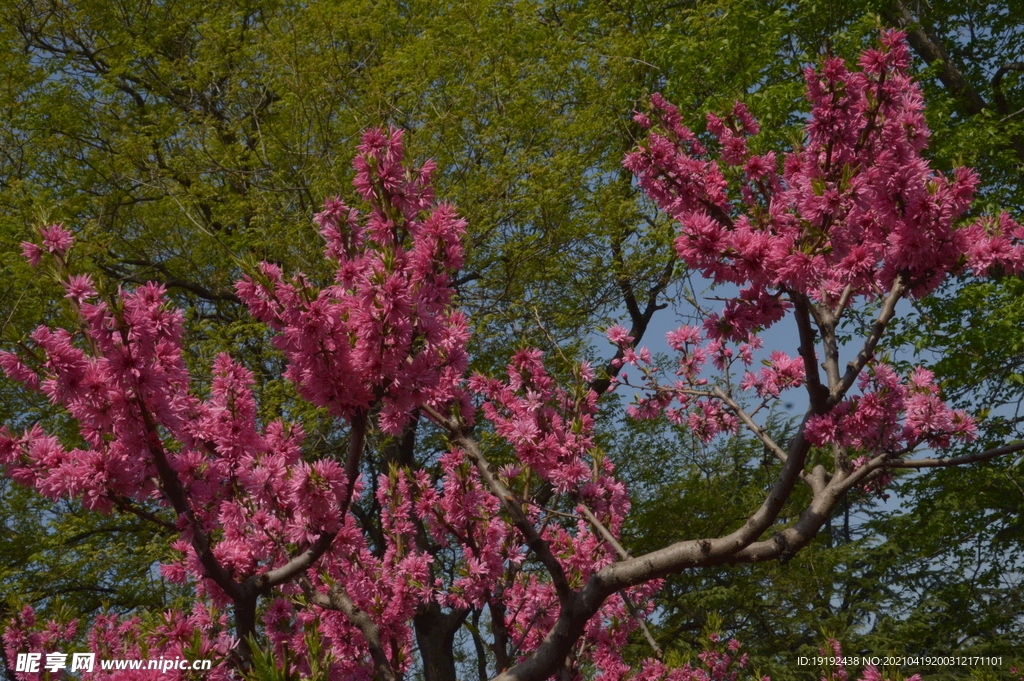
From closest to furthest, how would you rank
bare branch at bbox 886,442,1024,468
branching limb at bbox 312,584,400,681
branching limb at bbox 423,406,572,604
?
bare branch at bbox 886,442,1024,468 → branching limb at bbox 423,406,572,604 → branching limb at bbox 312,584,400,681

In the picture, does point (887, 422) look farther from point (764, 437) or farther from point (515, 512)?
point (515, 512)

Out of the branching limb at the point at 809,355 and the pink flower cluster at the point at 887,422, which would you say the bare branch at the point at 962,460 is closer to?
the pink flower cluster at the point at 887,422

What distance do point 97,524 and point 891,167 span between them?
12928 millimetres

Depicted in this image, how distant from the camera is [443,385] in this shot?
5168 millimetres

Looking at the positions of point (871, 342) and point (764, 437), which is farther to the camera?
point (764, 437)

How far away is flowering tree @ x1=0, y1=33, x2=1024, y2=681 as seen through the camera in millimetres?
3775

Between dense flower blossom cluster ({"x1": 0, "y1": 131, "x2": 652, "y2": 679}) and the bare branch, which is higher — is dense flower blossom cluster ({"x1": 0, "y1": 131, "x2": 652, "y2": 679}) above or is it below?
above

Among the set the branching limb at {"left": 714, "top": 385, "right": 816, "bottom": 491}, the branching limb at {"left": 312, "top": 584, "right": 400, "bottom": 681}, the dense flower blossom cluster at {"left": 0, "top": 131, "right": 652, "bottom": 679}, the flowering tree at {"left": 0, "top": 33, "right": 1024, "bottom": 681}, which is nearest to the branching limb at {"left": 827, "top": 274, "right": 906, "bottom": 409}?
the flowering tree at {"left": 0, "top": 33, "right": 1024, "bottom": 681}

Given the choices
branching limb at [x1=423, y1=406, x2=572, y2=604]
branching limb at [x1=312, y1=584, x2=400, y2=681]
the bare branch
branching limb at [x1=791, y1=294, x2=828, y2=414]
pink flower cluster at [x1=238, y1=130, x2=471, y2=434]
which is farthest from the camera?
branching limb at [x1=312, y1=584, x2=400, y2=681]

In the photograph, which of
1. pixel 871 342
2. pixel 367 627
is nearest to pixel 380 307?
pixel 871 342

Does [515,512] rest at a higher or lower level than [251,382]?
lower

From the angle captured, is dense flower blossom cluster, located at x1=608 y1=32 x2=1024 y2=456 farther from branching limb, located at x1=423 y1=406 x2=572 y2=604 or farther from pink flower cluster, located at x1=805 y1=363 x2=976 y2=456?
branching limb, located at x1=423 y1=406 x2=572 y2=604

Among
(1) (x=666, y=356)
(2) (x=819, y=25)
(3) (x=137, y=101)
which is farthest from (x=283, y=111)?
(1) (x=666, y=356)

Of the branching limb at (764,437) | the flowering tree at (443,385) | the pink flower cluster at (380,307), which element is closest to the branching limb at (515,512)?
the flowering tree at (443,385)
